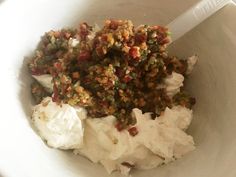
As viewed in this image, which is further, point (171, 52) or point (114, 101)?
point (171, 52)

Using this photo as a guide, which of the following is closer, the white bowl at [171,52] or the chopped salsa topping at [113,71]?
the white bowl at [171,52]

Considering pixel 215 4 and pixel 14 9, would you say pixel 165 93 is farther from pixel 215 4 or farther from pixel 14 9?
pixel 14 9

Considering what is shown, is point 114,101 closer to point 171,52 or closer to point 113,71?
point 113,71

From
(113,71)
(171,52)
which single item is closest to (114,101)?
(113,71)

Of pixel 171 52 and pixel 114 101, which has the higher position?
pixel 171 52
